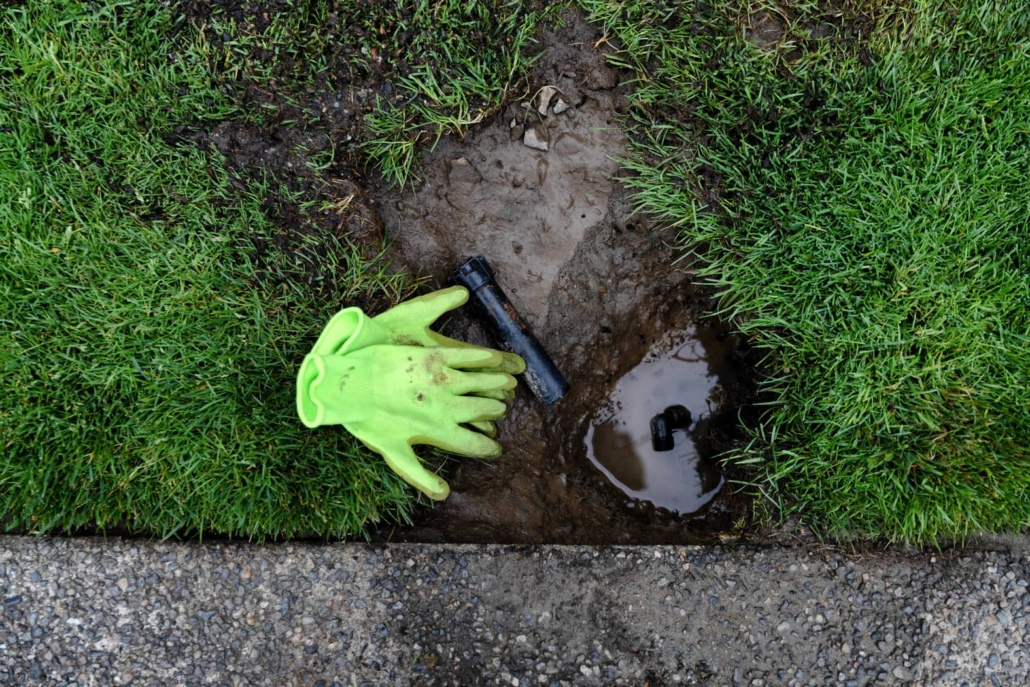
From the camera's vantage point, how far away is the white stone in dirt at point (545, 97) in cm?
238

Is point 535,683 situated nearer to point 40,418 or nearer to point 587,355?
point 587,355

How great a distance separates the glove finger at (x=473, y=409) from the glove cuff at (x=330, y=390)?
318 millimetres

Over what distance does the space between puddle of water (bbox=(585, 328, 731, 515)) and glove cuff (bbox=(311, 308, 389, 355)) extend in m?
1.13

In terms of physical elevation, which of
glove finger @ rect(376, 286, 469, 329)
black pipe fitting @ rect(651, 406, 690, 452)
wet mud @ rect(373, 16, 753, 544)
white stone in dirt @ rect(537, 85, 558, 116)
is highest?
white stone in dirt @ rect(537, 85, 558, 116)

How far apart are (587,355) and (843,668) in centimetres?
149

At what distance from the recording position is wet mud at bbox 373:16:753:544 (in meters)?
2.40

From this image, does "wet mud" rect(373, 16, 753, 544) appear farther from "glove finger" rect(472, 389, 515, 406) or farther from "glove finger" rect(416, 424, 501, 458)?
"glove finger" rect(416, 424, 501, 458)

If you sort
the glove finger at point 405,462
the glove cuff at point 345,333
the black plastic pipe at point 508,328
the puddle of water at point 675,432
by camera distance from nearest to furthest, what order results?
the glove cuff at point 345,333 < the glove finger at point 405,462 < the black plastic pipe at point 508,328 < the puddle of water at point 675,432

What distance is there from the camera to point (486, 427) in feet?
7.27

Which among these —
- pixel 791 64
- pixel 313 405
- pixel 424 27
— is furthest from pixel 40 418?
pixel 791 64

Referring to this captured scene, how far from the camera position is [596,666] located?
2.22 metres

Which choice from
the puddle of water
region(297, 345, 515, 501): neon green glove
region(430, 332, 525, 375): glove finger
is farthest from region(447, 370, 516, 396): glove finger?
the puddle of water

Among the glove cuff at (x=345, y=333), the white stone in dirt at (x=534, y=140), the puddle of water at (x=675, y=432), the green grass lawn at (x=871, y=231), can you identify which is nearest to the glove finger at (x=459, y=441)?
the glove cuff at (x=345, y=333)

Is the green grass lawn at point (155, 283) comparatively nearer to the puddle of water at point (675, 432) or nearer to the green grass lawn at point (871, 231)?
the puddle of water at point (675, 432)
